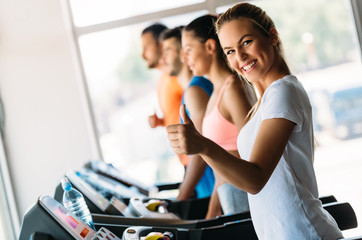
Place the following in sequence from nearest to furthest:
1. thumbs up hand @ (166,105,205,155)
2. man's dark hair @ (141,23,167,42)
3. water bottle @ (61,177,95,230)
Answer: thumbs up hand @ (166,105,205,155) < water bottle @ (61,177,95,230) < man's dark hair @ (141,23,167,42)

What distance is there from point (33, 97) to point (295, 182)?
3.31 meters

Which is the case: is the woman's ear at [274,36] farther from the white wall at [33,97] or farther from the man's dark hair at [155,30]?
the white wall at [33,97]

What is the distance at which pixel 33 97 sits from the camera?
405 cm

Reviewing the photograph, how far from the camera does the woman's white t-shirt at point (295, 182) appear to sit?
3.84 feet

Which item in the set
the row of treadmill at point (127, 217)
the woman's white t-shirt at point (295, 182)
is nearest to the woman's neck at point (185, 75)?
the row of treadmill at point (127, 217)

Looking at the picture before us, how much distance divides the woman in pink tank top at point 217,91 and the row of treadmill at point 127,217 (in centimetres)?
30

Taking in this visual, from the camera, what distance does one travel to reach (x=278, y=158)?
3.69 feet

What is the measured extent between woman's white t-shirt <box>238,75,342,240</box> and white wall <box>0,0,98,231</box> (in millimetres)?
3104

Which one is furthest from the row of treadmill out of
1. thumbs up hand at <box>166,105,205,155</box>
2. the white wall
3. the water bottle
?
the white wall

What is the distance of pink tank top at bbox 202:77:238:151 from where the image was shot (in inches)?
77.5

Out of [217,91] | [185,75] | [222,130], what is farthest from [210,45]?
[185,75]

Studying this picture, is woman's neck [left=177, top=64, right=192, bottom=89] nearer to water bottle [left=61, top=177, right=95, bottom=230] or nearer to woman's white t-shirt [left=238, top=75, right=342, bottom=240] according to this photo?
water bottle [left=61, top=177, right=95, bottom=230]

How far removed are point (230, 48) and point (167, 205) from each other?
4.71 ft

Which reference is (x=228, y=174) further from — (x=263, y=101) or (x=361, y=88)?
(x=361, y=88)
